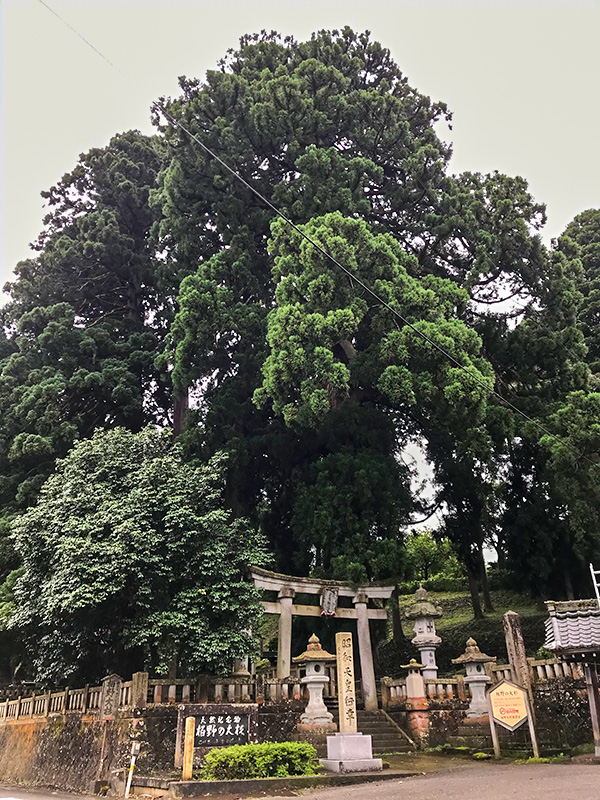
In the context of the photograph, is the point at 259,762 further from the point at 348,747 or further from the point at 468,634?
the point at 468,634

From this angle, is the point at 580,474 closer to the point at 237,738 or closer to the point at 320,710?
the point at 320,710

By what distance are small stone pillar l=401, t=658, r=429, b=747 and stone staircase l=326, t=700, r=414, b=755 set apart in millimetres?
311

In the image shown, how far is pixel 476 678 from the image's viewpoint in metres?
12.9

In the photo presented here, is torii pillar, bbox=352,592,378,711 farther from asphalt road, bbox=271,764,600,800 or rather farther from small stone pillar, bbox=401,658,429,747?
asphalt road, bbox=271,764,600,800

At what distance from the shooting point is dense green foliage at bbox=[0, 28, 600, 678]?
1397 centimetres

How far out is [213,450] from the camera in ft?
57.4

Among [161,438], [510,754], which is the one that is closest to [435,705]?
[510,754]

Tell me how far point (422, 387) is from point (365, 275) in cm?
368

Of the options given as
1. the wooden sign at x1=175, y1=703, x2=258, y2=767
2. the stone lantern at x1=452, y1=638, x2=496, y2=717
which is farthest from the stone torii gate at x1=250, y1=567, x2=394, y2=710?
the wooden sign at x1=175, y1=703, x2=258, y2=767

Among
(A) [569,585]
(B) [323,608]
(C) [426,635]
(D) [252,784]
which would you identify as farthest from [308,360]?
(A) [569,585]

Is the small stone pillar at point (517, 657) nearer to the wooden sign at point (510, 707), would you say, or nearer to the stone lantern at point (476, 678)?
the stone lantern at point (476, 678)

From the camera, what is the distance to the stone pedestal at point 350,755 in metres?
9.25

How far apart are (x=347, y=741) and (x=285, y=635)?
13.5ft

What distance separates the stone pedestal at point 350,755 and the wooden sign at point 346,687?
10.1 inches
